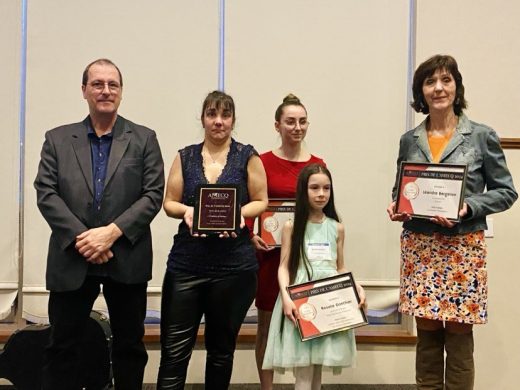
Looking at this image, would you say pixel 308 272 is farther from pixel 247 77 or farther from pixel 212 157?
pixel 247 77

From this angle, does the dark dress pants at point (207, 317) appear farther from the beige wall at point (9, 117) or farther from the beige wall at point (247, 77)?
the beige wall at point (9, 117)

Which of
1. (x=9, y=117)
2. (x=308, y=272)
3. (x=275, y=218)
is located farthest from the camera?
(x=9, y=117)

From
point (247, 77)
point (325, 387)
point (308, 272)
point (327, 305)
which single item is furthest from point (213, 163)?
point (325, 387)

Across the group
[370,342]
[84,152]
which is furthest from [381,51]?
[84,152]

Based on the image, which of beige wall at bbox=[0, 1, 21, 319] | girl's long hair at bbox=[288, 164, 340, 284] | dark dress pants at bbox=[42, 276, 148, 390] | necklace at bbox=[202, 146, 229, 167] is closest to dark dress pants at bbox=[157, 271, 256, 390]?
dark dress pants at bbox=[42, 276, 148, 390]

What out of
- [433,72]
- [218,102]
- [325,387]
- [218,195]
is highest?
[433,72]

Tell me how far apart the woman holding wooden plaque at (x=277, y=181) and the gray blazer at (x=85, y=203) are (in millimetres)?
569

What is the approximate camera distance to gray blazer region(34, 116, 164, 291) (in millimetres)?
1804

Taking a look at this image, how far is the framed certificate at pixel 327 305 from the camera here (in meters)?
1.98

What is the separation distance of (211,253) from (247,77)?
4.94 feet

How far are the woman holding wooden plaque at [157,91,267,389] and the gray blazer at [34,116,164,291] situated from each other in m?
0.14

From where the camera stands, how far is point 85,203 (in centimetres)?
184

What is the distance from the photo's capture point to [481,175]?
1936 mm

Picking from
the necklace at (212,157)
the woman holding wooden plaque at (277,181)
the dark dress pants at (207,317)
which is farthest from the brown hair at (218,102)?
the dark dress pants at (207,317)
